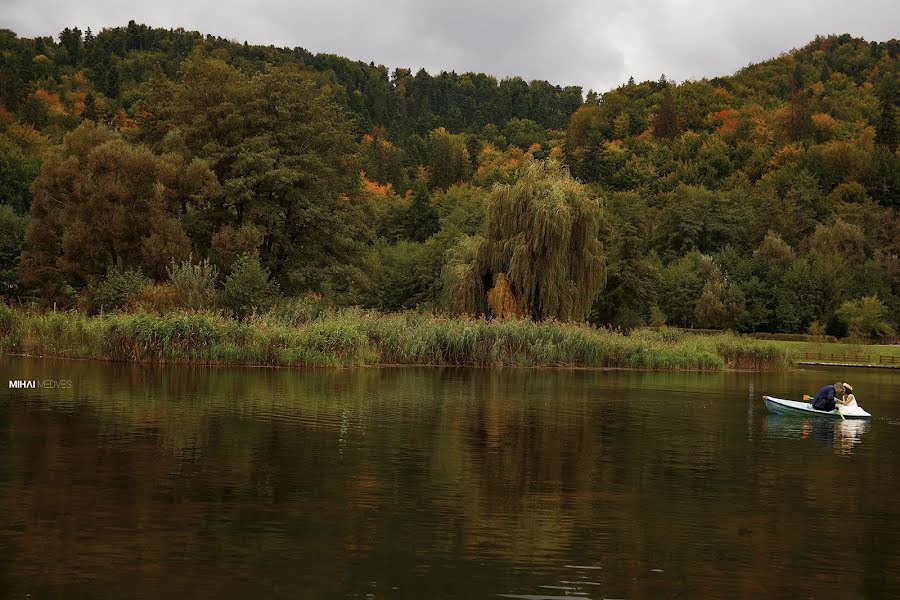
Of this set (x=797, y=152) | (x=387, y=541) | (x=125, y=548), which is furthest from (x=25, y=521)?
(x=797, y=152)

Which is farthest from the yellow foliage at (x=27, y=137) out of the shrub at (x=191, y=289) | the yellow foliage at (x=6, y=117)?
the shrub at (x=191, y=289)

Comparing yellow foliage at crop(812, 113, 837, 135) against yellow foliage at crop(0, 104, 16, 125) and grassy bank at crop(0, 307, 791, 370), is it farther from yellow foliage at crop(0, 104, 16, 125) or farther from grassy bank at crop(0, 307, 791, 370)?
yellow foliage at crop(0, 104, 16, 125)

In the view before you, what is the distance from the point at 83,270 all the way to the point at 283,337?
1886 cm

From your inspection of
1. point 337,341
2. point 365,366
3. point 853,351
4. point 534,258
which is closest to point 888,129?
point 853,351

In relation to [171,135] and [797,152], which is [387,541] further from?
[797,152]

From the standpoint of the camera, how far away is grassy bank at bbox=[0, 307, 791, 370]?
37438 mm

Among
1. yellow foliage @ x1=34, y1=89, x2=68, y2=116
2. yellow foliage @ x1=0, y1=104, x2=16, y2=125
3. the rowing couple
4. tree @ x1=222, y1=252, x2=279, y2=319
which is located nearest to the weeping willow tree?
tree @ x1=222, y1=252, x2=279, y2=319

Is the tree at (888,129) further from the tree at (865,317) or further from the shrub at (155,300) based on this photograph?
the shrub at (155,300)

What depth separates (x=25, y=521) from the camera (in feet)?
39.1

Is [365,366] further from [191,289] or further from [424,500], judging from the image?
[424,500]

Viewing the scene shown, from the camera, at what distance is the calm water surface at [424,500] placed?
10406 mm

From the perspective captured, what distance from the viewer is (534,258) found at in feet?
172

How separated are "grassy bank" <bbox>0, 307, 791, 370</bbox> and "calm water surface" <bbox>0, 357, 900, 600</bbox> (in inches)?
386

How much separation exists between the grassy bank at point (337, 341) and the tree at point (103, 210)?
8.12m
